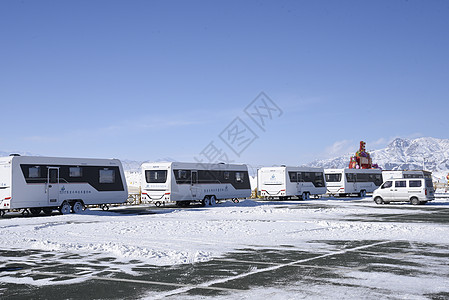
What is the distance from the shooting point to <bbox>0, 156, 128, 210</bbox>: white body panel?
2320 centimetres

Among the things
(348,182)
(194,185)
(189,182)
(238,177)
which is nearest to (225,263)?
(189,182)

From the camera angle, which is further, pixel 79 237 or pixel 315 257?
pixel 79 237

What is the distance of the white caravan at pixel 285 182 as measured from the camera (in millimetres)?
39688

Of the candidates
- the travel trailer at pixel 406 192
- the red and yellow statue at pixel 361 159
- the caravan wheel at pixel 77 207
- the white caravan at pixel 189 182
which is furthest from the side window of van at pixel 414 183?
the red and yellow statue at pixel 361 159

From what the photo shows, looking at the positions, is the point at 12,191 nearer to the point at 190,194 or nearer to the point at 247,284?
the point at 190,194

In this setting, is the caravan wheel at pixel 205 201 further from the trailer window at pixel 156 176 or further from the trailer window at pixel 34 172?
the trailer window at pixel 34 172

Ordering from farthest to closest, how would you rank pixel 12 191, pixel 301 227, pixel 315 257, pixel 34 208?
pixel 34 208, pixel 12 191, pixel 301 227, pixel 315 257

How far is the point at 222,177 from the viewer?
3516 centimetres

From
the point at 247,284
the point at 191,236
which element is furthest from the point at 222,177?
the point at 247,284

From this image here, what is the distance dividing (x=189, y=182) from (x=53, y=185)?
968 centimetres

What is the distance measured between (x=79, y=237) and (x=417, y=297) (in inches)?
399

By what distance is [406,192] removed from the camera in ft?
112

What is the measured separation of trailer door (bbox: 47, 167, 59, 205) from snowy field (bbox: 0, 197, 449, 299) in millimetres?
8127

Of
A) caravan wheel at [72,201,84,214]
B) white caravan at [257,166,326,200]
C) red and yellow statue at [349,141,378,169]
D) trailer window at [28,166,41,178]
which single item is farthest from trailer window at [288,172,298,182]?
red and yellow statue at [349,141,378,169]
